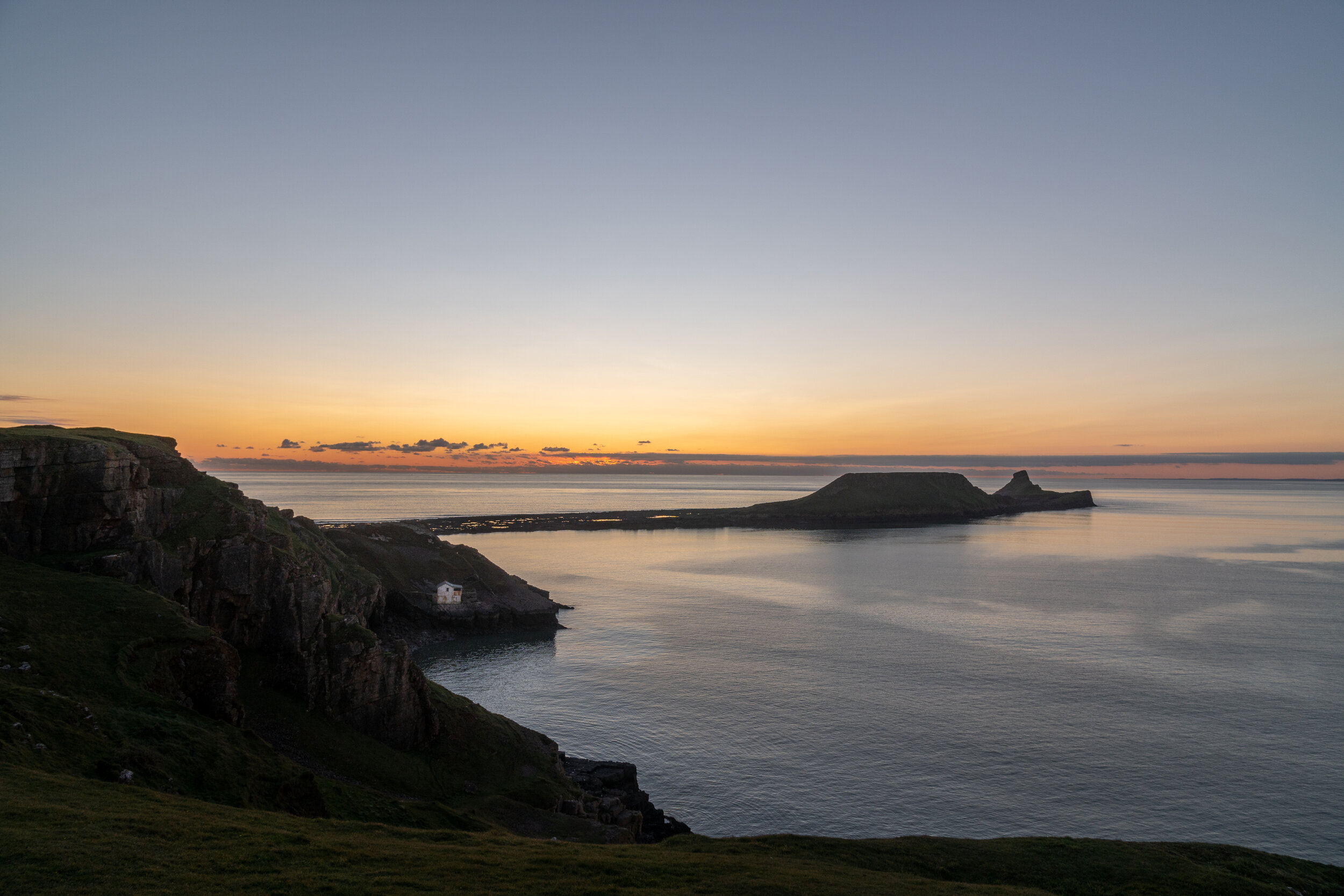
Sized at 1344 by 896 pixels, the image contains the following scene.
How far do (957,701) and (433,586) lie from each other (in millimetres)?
66140

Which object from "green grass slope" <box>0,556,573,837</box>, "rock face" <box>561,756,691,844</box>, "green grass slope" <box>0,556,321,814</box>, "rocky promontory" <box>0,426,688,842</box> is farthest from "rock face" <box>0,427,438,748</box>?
"rock face" <box>561,756,691,844</box>

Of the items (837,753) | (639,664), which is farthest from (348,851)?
(639,664)

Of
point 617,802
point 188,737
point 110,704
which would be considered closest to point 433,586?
point 617,802

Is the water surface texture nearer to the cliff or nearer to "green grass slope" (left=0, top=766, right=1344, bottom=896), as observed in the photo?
"green grass slope" (left=0, top=766, right=1344, bottom=896)

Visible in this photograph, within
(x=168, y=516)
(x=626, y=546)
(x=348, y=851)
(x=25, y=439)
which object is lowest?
(x=626, y=546)

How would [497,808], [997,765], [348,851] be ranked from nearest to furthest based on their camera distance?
1. [348,851]
2. [497,808]
3. [997,765]

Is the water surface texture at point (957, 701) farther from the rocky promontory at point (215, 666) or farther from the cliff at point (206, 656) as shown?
the cliff at point (206, 656)

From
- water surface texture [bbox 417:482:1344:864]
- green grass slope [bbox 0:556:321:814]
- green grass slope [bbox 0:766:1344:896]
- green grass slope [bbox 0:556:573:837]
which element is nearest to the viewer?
green grass slope [bbox 0:766:1344:896]

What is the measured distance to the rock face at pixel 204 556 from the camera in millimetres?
39906

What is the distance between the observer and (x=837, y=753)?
50906mm

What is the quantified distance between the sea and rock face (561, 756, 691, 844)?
5.46ft

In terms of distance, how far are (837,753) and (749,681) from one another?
18.6 meters

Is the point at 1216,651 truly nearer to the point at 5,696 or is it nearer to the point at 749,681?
the point at 749,681

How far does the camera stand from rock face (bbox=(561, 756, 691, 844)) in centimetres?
4044
